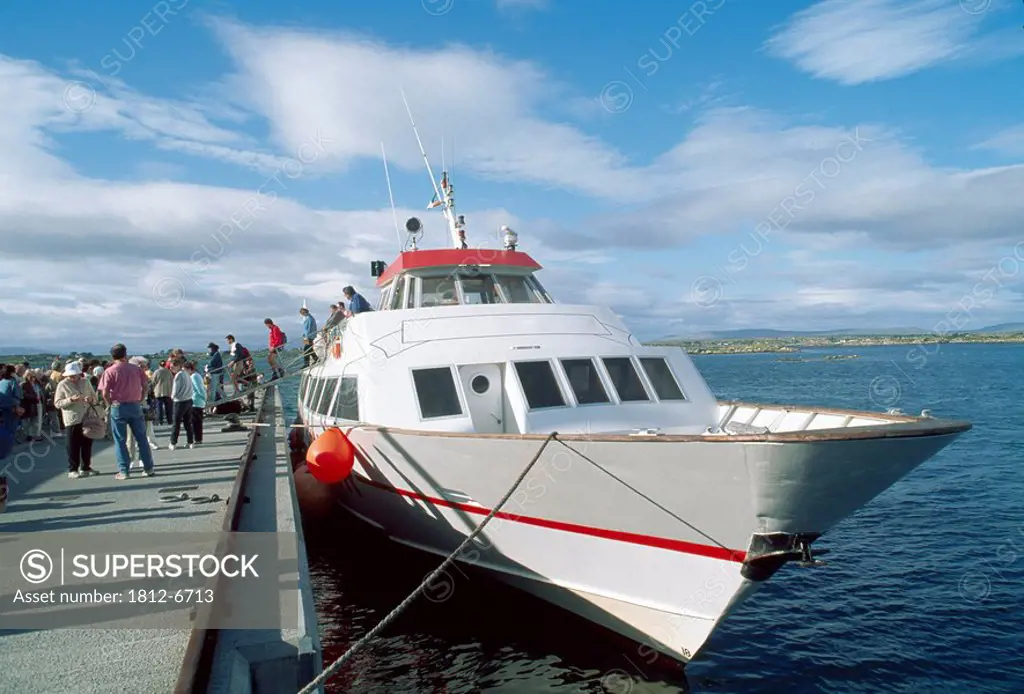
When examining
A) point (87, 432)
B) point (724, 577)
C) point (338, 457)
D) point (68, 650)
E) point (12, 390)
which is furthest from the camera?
point (12, 390)

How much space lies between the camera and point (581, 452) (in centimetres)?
596

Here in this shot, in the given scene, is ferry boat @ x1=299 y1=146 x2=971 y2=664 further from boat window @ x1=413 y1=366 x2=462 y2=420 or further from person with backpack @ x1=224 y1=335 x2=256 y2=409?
person with backpack @ x1=224 y1=335 x2=256 y2=409

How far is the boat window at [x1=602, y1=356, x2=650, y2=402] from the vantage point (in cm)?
857

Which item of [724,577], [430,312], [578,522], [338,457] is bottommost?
[724,577]

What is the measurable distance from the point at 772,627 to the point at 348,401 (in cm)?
623

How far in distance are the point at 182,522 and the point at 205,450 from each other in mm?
4953

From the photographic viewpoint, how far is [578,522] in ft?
20.7

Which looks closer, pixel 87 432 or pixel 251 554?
pixel 251 554

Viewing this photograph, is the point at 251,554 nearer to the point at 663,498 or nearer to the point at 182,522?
the point at 182,522

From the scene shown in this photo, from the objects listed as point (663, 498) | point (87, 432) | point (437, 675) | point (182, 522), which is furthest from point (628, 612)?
point (87, 432)

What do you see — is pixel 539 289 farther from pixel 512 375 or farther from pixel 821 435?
pixel 821 435

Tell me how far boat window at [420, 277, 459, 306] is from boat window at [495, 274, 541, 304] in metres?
0.77

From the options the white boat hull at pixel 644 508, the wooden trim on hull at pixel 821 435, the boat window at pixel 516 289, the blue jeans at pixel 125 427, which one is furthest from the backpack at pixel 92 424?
the wooden trim on hull at pixel 821 435

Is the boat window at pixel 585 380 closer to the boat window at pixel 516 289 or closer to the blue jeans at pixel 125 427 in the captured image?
the boat window at pixel 516 289
